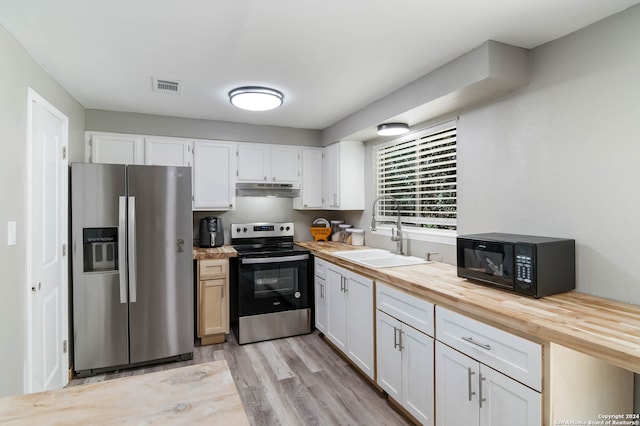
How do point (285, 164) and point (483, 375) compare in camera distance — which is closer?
point (483, 375)

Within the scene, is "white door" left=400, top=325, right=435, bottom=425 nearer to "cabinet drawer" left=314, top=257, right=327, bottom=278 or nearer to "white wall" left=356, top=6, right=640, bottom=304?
"white wall" left=356, top=6, right=640, bottom=304

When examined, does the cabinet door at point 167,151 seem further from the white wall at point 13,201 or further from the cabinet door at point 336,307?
the cabinet door at point 336,307

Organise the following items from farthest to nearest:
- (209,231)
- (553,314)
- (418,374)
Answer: (209,231)
(418,374)
(553,314)

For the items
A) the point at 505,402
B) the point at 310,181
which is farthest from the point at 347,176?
the point at 505,402

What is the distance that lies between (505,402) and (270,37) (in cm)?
220

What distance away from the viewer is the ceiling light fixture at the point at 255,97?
2.71 metres

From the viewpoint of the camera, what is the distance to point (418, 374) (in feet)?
6.71

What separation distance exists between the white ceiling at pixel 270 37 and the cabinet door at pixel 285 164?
1.30m

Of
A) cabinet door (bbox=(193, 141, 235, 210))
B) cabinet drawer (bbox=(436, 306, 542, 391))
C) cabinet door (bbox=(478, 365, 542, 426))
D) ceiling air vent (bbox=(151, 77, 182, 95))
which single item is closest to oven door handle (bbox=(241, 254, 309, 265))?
cabinet door (bbox=(193, 141, 235, 210))

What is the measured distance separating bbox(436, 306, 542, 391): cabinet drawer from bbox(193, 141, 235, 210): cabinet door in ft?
8.69

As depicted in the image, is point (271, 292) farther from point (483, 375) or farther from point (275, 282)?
point (483, 375)

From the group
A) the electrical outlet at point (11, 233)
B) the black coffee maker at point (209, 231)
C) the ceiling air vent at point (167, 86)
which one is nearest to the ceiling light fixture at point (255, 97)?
the ceiling air vent at point (167, 86)

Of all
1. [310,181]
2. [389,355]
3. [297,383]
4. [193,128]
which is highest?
[193,128]

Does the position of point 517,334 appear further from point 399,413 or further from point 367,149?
point 367,149
